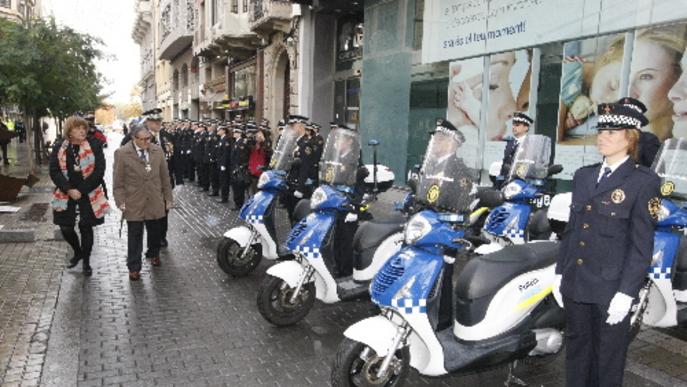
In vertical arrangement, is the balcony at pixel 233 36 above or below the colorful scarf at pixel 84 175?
above

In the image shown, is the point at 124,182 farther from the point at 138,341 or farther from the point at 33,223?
the point at 33,223

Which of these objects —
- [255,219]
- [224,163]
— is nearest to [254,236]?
[255,219]

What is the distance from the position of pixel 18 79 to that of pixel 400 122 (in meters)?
10.2

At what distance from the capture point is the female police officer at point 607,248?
9.73 ft

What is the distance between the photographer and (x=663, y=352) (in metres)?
4.78

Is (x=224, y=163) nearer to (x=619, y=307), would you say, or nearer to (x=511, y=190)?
(x=511, y=190)

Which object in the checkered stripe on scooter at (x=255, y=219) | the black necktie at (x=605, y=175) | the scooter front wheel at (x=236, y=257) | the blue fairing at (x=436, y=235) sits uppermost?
the black necktie at (x=605, y=175)

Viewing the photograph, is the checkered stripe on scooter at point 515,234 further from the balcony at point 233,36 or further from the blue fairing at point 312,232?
the balcony at point 233,36

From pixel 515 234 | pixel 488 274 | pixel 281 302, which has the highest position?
pixel 488 274

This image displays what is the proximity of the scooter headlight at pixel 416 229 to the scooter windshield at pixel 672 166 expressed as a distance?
2.62 m

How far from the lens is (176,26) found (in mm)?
40406

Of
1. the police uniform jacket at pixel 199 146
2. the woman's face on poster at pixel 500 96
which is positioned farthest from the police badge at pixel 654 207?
the police uniform jacket at pixel 199 146

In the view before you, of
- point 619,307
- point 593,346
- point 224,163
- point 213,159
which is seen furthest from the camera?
point 213,159

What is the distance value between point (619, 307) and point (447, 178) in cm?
149
